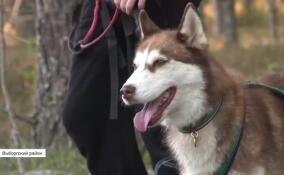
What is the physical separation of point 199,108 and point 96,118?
873 millimetres

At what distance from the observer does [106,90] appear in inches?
176

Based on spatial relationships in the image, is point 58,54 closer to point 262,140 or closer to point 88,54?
point 88,54

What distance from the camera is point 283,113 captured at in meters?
4.08

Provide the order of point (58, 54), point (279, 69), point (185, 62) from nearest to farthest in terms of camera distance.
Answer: point (185, 62)
point (58, 54)
point (279, 69)

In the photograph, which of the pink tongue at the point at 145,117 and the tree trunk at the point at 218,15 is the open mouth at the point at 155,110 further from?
the tree trunk at the point at 218,15

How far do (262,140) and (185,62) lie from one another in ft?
1.95

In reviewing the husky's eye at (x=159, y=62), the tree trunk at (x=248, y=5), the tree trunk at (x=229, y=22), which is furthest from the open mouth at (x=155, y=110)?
the tree trunk at (x=248, y=5)

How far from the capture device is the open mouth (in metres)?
3.75

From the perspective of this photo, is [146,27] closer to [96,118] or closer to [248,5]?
[96,118]

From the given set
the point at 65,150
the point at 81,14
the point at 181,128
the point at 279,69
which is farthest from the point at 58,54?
the point at 279,69

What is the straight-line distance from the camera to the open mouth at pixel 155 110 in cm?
375

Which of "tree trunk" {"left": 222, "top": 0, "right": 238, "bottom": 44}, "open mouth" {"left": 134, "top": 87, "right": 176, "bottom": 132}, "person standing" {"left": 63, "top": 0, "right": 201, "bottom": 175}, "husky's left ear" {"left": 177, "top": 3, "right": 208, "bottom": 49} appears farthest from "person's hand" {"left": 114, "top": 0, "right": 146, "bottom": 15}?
"tree trunk" {"left": 222, "top": 0, "right": 238, "bottom": 44}

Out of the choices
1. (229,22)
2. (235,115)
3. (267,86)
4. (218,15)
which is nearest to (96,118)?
(235,115)

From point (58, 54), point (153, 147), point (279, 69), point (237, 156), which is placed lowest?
point (279, 69)
